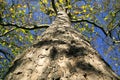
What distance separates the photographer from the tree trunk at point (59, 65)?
1688 millimetres

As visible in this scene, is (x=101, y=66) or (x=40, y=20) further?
(x=40, y=20)

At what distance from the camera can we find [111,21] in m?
9.59

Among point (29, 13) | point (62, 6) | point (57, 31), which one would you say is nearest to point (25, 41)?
point (29, 13)

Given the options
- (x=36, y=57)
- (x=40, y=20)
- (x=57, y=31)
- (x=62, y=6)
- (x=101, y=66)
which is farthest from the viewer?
(x=40, y=20)

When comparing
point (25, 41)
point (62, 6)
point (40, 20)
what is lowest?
point (25, 41)

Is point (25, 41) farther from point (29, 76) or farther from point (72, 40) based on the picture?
point (29, 76)

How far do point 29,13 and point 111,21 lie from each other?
13.7 feet

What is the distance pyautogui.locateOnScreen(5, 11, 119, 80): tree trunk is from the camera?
1.69 meters

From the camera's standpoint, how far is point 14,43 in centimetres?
1030

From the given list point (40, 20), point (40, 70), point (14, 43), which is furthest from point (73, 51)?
point (40, 20)

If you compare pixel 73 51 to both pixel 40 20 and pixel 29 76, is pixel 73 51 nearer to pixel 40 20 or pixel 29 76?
pixel 29 76

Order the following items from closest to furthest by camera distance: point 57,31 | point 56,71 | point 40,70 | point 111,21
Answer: point 56,71
point 40,70
point 57,31
point 111,21

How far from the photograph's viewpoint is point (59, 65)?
6.08 feet

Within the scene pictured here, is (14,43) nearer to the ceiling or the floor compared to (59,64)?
nearer to the floor
